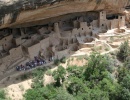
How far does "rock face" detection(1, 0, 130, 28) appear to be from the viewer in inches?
543

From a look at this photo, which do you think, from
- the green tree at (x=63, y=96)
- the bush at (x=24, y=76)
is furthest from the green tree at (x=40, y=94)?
the bush at (x=24, y=76)

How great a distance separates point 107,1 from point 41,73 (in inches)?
178

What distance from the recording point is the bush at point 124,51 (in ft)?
51.0

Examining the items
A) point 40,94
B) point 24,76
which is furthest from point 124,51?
point 24,76

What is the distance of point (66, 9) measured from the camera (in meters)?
15.0

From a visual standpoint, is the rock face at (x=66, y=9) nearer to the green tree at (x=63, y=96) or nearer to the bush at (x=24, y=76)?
the bush at (x=24, y=76)

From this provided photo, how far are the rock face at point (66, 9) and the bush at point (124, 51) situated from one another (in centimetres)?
202

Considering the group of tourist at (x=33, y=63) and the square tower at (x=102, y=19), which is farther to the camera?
the square tower at (x=102, y=19)

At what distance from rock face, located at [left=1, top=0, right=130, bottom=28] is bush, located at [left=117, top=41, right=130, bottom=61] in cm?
202

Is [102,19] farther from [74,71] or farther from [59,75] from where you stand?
[59,75]

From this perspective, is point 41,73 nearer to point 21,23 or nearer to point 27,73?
point 27,73

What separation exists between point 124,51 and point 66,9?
10.2 feet

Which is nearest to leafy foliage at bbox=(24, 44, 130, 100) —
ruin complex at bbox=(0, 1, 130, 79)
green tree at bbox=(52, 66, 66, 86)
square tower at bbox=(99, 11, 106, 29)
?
green tree at bbox=(52, 66, 66, 86)

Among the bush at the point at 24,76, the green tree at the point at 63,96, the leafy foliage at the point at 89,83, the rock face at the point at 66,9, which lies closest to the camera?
the green tree at the point at 63,96
